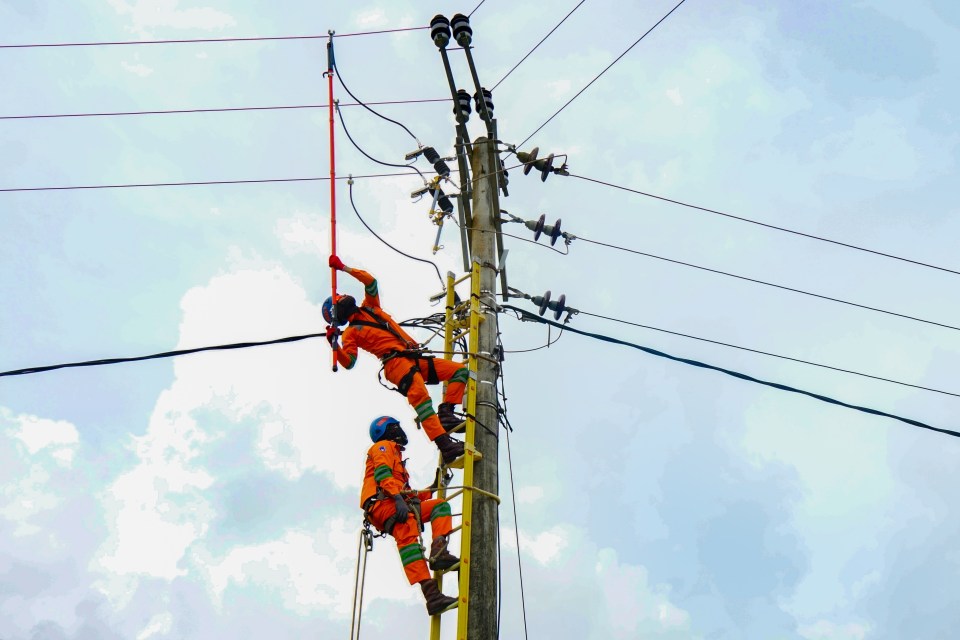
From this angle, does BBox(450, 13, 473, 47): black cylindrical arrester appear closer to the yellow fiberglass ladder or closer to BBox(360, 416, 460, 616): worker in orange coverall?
the yellow fiberglass ladder

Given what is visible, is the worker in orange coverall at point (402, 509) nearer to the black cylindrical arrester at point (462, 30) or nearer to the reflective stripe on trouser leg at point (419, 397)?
the reflective stripe on trouser leg at point (419, 397)

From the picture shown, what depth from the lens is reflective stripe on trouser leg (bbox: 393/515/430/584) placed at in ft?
24.3

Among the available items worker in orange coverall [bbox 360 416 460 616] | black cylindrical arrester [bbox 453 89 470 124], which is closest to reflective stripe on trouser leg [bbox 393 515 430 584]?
worker in orange coverall [bbox 360 416 460 616]

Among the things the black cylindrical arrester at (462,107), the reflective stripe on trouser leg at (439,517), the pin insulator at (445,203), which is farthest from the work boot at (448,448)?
the black cylindrical arrester at (462,107)

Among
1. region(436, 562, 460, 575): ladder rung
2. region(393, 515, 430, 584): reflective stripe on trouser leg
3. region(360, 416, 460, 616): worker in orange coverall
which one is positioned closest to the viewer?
region(436, 562, 460, 575): ladder rung

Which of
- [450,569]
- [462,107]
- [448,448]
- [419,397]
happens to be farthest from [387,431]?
[462,107]

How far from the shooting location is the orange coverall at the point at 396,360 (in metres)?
8.24

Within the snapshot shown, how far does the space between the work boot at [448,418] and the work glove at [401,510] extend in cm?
71

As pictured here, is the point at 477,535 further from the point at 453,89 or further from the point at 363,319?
the point at 453,89

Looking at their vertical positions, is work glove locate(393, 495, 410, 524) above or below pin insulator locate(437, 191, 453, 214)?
below

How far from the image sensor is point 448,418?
8.22 metres

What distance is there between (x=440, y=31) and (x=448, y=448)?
154 inches

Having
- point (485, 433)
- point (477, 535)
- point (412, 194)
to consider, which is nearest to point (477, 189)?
point (412, 194)

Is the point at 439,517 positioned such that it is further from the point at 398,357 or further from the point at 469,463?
the point at 398,357
